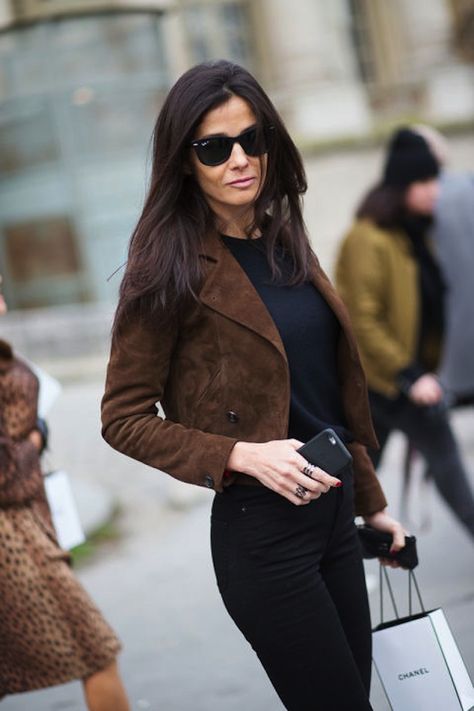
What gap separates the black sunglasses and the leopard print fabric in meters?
1.50

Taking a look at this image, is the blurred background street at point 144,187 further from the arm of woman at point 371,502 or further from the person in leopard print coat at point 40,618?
the person in leopard print coat at point 40,618

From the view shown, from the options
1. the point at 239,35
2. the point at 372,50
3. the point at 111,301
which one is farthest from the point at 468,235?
the point at 372,50

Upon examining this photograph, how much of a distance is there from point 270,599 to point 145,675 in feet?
9.22

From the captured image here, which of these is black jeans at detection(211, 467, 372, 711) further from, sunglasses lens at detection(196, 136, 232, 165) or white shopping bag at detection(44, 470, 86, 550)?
white shopping bag at detection(44, 470, 86, 550)

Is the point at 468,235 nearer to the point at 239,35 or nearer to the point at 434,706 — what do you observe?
the point at 434,706

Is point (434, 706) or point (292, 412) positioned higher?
point (292, 412)

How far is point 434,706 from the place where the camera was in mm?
3043

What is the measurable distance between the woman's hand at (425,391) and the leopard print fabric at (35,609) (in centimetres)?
209

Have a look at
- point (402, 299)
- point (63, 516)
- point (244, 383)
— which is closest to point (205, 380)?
point (244, 383)

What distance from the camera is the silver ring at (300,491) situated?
2691mm

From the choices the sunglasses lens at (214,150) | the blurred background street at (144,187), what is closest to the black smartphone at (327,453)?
the sunglasses lens at (214,150)

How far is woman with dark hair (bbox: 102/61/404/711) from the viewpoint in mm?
2789

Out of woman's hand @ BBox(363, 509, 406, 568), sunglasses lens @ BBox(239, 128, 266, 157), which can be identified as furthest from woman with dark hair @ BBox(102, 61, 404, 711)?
woman's hand @ BBox(363, 509, 406, 568)

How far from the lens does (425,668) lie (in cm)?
304
